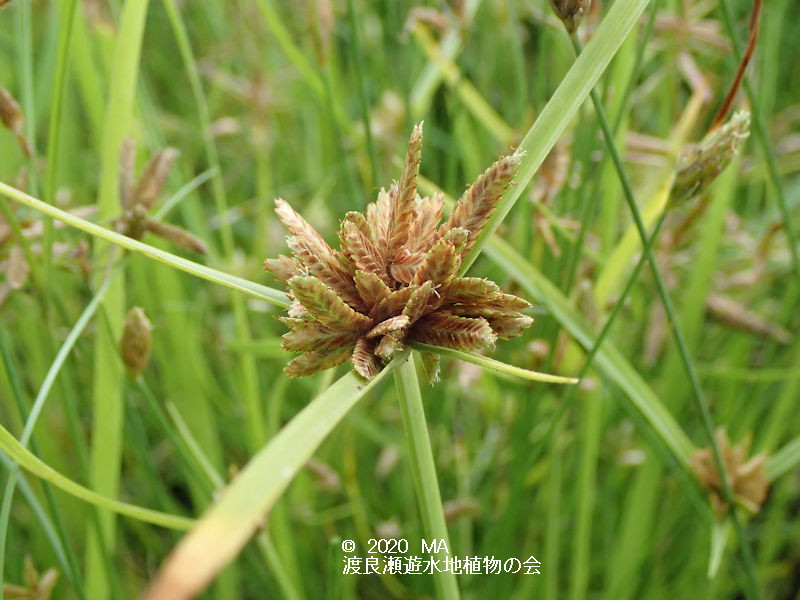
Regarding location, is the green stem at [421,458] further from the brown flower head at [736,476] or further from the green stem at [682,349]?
the brown flower head at [736,476]

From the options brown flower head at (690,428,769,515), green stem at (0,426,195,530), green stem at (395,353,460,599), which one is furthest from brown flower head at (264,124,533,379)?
brown flower head at (690,428,769,515)

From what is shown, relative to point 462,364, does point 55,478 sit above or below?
below

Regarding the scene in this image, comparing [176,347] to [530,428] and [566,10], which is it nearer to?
[530,428]

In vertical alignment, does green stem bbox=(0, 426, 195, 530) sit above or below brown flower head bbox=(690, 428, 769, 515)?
below

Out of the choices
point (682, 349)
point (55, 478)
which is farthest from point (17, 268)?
point (682, 349)

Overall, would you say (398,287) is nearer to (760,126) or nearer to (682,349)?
(682,349)

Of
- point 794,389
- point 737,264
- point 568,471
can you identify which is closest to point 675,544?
point 568,471

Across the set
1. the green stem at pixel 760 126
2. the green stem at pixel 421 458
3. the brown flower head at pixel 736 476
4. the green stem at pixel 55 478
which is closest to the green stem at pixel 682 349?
the brown flower head at pixel 736 476

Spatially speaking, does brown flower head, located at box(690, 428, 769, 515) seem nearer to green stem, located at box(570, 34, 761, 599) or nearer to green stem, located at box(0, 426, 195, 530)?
green stem, located at box(570, 34, 761, 599)
